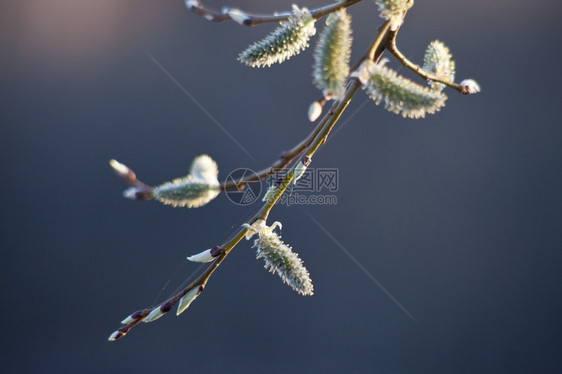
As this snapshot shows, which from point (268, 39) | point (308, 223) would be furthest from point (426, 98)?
point (308, 223)

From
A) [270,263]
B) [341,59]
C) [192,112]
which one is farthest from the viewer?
[192,112]

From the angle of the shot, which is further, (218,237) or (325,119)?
(218,237)

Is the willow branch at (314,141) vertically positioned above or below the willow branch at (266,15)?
below

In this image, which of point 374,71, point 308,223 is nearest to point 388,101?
point 374,71

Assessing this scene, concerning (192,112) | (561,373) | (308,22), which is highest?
(192,112)

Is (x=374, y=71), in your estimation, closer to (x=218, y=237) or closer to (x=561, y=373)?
(x=218, y=237)

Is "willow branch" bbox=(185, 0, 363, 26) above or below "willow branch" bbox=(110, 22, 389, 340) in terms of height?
above

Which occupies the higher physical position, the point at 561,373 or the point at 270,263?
the point at 270,263

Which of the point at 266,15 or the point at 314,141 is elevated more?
the point at 266,15

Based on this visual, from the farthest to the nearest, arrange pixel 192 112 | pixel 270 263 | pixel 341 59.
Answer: pixel 192 112 → pixel 270 263 → pixel 341 59
